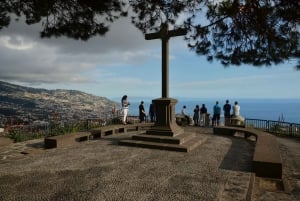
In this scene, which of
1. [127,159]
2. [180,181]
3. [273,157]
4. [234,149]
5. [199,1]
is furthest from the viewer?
[234,149]

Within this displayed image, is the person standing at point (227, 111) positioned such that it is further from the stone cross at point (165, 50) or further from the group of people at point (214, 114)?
the stone cross at point (165, 50)

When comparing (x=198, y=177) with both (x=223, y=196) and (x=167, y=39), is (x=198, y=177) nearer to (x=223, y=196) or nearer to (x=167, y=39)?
(x=223, y=196)

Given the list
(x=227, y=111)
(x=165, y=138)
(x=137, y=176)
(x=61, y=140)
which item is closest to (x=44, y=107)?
(x=227, y=111)

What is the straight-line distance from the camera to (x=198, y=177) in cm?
623

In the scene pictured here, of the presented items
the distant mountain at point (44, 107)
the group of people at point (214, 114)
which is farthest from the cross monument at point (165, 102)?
the group of people at point (214, 114)

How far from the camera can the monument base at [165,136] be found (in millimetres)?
9422

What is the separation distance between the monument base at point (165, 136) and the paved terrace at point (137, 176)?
0.37 m

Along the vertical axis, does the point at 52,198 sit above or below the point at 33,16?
below

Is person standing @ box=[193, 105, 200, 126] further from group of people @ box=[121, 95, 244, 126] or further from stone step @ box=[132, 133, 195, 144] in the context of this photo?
stone step @ box=[132, 133, 195, 144]

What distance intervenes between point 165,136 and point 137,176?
4.04 m

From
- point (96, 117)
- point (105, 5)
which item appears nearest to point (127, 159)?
point (105, 5)

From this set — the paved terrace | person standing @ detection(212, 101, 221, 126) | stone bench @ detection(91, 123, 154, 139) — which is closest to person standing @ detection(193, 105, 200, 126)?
person standing @ detection(212, 101, 221, 126)

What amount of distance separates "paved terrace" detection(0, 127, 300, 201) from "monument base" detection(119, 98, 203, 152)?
37cm

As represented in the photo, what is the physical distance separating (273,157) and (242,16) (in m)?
4.72
